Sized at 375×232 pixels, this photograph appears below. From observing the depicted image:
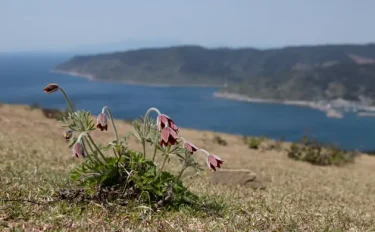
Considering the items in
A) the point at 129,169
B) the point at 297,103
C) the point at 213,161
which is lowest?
the point at 297,103

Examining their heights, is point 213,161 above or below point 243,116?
above

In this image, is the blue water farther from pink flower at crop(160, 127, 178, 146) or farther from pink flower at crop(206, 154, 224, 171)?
pink flower at crop(160, 127, 178, 146)

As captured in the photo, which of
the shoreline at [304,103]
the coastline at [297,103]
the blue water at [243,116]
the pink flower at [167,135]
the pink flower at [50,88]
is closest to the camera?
the pink flower at [167,135]

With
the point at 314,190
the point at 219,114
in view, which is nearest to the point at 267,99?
the point at 219,114

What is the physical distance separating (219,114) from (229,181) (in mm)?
107358

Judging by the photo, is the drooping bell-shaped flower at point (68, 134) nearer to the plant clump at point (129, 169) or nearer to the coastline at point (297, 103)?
the plant clump at point (129, 169)

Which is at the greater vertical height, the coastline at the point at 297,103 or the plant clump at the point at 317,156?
the plant clump at the point at 317,156

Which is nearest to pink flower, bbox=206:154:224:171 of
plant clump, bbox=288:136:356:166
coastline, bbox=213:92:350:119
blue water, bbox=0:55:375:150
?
plant clump, bbox=288:136:356:166

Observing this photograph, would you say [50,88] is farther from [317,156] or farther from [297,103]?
[297,103]

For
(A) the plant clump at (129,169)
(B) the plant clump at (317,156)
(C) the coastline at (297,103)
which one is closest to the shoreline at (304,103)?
(C) the coastline at (297,103)

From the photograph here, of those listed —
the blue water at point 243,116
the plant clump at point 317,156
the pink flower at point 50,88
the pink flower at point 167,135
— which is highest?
the pink flower at point 50,88

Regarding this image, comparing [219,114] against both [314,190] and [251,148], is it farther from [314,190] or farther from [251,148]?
[314,190]

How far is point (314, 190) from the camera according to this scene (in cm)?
870

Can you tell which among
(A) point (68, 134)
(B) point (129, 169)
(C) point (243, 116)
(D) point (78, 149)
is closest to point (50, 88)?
(A) point (68, 134)
